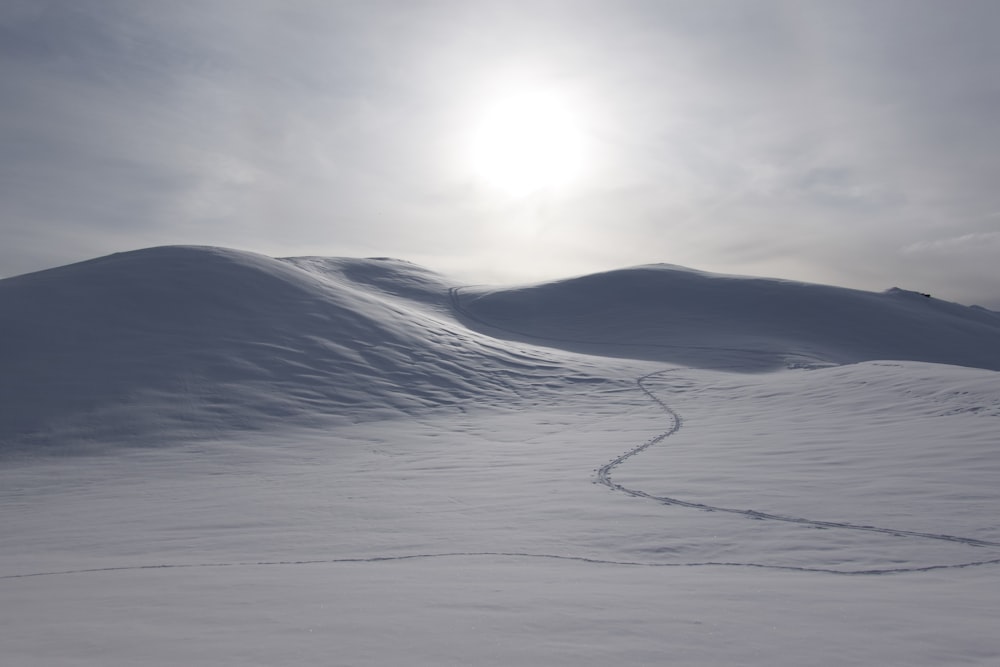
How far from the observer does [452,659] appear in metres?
3.47

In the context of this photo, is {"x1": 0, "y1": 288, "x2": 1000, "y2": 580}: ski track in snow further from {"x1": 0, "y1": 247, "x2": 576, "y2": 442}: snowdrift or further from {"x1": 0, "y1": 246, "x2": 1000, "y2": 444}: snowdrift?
{"x1": 0, "y1": 247, "x2": 576, "y2": 442}: snowdrift

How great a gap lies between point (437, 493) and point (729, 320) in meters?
28.2

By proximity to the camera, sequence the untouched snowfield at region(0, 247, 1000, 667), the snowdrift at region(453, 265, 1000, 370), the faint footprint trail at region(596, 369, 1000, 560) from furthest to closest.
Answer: the snowdrift at region(453, 265, 1000, 370) → the faint footprint trail at region(596, 369, 1000, 560) → the untouched snowfield at region(0, 247, 1000, 667)

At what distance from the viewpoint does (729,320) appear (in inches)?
1350

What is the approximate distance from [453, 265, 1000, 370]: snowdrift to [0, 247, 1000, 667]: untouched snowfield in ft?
13.8

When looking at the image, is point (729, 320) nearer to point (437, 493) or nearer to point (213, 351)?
point (213, 351)

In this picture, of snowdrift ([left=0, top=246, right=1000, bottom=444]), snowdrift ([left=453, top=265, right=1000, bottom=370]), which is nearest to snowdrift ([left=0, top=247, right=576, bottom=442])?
snowdrift ([left=0, top=246, right=1000, bottom=444])

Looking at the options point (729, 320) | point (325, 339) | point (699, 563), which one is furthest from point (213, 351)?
point (729, 320)

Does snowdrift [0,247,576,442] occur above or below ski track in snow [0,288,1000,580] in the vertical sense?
above

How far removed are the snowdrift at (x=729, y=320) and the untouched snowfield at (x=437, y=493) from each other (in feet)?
13.8

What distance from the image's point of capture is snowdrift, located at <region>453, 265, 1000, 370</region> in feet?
95.3

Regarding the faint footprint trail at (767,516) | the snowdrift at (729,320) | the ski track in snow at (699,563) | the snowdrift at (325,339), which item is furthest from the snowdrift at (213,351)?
the ski track in snow at (699,563)

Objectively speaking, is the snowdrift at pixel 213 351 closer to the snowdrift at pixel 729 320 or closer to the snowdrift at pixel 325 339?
the snowdrift at pixel 325 339

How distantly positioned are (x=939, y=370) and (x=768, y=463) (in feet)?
31.3
